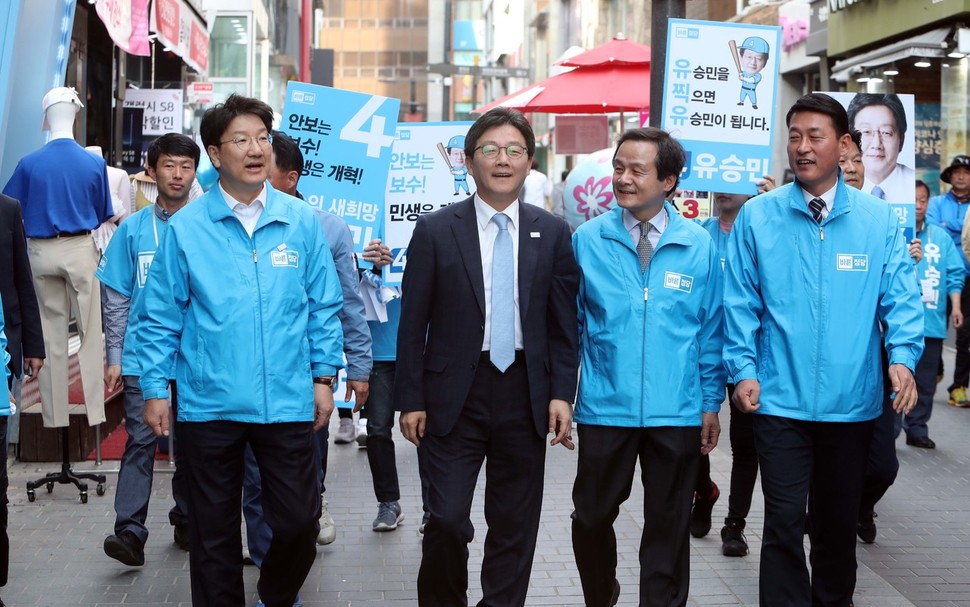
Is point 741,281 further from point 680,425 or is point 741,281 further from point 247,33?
point 247,33

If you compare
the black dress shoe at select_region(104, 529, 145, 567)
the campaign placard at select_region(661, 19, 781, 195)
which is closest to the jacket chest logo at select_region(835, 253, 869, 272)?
the campaign placard at select_region(661, 19, 781, 195)

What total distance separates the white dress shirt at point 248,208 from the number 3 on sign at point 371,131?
246 centimetres

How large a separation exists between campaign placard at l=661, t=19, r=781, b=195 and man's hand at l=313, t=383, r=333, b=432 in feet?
10.4

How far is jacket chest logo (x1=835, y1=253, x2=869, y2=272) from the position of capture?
5012mm

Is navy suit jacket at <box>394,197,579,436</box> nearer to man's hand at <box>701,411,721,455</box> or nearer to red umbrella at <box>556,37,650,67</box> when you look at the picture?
man's hand at <box>701,411,721,455</box>

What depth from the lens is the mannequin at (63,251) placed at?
876 centimetres

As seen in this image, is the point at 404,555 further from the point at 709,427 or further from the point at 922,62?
the point at 922,62

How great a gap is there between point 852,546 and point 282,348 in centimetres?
232

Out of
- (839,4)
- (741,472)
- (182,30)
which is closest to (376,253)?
(741,472)

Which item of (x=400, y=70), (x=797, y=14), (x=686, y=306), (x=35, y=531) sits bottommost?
(x=35, y=531)

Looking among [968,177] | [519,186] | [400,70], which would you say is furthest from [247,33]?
[400,70]

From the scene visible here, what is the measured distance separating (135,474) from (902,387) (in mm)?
3741

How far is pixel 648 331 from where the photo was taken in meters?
5.07

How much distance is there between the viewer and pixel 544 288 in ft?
16.5
